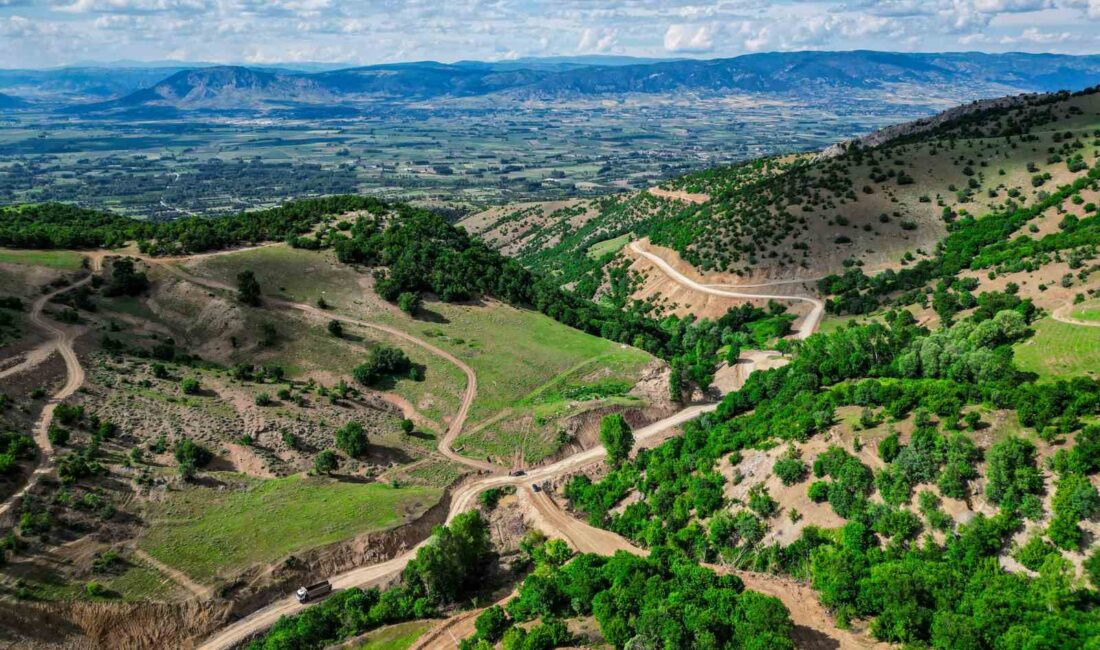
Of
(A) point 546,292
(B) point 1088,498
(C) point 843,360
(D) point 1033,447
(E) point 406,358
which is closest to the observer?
(B) point 1088,498

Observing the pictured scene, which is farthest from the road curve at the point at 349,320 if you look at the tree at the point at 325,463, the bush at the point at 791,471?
the bush at the point at 791,471

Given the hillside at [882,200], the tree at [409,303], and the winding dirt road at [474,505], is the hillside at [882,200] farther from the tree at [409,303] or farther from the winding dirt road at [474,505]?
the tree at [409,303]

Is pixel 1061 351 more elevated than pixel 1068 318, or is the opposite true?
pixel 1068 318

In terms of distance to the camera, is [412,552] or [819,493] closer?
[819,493]

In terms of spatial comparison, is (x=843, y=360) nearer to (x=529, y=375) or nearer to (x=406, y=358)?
(x=529, y=375)

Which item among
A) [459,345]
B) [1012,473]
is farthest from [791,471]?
[459,345]

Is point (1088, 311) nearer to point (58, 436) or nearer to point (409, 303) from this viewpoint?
point (409, 303)

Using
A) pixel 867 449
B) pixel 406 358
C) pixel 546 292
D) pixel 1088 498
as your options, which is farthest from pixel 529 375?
pixel 1088 498
